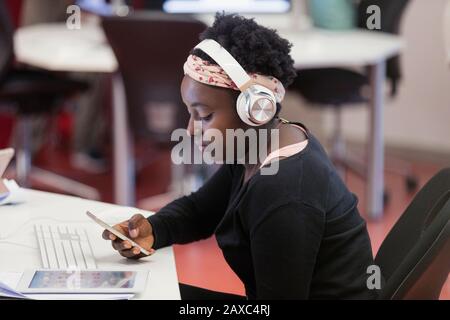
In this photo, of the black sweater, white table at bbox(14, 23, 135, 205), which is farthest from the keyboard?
white table at bbox(14, 23, 135, 205)

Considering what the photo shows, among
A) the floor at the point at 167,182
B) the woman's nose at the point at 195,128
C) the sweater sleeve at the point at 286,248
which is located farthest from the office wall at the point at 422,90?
the sweater sleeve at the point at 286,248

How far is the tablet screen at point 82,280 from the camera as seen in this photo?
129 centimetres

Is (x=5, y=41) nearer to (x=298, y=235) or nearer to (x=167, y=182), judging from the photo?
(x=167, y=182)

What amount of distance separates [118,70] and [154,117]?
22 cm

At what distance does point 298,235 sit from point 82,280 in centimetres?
36

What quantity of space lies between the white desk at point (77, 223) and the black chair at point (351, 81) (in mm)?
1951

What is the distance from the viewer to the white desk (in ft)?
4.48

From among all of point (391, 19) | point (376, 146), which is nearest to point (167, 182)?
point (376, 146)

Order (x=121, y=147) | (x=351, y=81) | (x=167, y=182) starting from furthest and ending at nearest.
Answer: (x=167, y=182), (x=351, y=81), (x=121, y=147)

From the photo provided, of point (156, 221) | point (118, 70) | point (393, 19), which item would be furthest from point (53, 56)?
point (156, 221)

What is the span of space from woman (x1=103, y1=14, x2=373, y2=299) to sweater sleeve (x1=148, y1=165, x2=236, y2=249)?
102 millimetres

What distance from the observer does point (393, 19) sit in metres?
3.46

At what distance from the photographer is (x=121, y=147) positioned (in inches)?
124

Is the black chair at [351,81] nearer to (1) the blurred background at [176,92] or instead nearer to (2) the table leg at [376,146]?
(1) the blurred background at [176,92]
